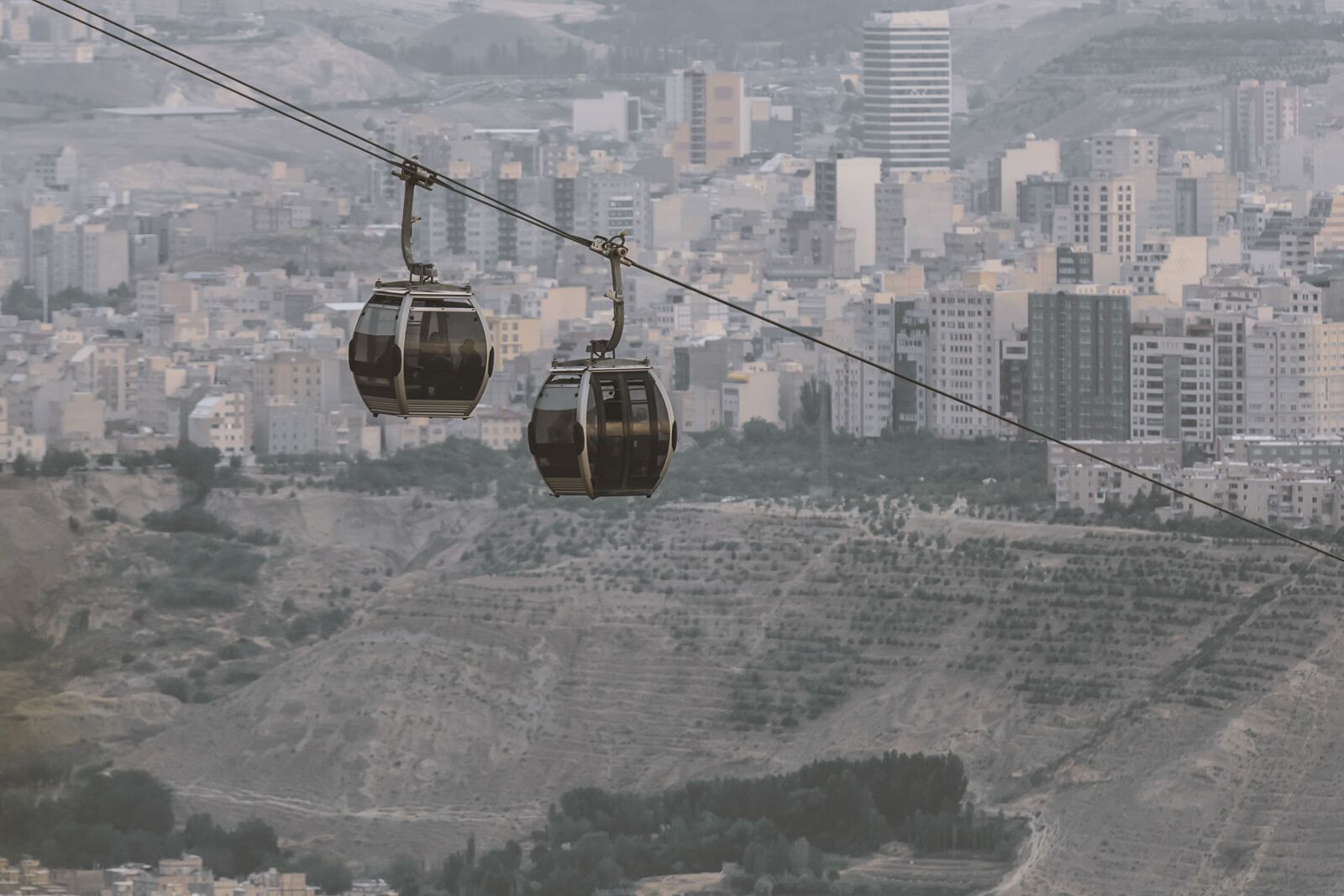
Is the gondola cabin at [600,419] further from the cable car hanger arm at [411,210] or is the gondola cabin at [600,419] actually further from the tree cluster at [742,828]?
the tree cluster at [742,828]

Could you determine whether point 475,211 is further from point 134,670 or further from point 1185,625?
point 1185,625

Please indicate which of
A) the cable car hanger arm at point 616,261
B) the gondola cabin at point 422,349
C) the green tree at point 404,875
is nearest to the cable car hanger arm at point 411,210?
the gondola cabin at point 422,349

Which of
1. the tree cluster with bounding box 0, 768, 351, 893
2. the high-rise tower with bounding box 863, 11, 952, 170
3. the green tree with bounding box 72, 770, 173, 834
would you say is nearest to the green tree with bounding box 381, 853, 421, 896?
the tree cluster with bounding box 0, 768, 351, 893

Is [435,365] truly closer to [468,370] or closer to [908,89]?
[468,370]

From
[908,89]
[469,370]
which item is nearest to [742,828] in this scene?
[908,89]

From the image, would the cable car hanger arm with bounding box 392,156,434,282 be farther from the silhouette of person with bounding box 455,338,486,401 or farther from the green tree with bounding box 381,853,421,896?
the green tree with bounding box 381,853,421,896

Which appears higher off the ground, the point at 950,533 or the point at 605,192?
the point at 605,192

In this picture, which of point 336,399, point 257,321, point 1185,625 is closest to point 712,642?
point 1185,625
